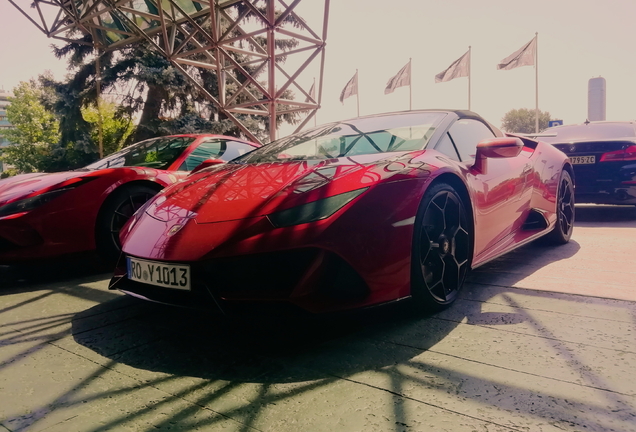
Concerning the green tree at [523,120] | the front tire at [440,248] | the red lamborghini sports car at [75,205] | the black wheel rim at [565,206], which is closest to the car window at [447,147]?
the front tire at [440,248]

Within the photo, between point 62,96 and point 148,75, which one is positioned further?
point 62,96

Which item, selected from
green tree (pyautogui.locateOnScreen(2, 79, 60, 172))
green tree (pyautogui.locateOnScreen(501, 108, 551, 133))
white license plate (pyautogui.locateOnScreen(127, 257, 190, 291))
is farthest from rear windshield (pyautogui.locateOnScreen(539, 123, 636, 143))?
green tree (pyautogui.locateOnScreen(501, 108, 551, 133))

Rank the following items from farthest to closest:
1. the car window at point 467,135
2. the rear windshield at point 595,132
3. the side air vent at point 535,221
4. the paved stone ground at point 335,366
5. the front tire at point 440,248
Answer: the rear windshield at point 595,132 → the side air vent at point 535,221 → the car window at point 467,135 → the front tire at point 440,248 → the paved stone ground at point 335,366

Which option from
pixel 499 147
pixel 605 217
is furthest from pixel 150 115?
pixel 499 147

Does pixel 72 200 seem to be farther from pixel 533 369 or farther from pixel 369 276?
pixel 533 369

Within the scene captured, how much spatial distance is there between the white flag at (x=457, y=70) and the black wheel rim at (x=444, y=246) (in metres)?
26.7

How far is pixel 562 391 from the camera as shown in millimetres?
1585

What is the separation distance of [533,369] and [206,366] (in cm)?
118

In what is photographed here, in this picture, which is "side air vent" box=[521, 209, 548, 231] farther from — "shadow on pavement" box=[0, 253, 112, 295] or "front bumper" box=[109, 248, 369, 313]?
"shadow on pavement" box=[0, 253, 112, 295]

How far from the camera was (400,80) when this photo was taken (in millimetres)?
29766

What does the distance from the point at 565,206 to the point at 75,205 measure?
3890 mm

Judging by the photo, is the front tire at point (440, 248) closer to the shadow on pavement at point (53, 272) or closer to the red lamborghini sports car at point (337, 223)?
the red lamborghini sports car at point (337, 223)

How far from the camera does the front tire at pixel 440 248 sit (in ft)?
7.44

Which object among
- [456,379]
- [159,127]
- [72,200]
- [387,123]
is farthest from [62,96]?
[456,379]
